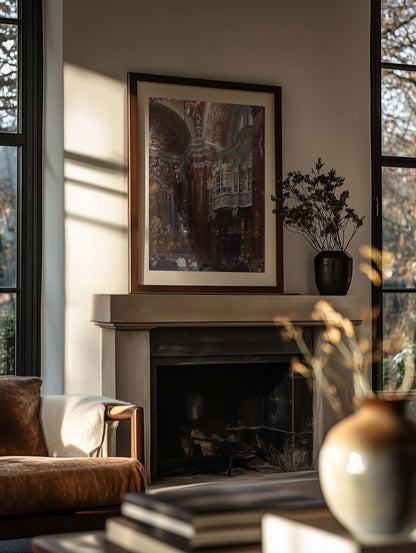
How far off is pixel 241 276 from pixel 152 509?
10.9 ft

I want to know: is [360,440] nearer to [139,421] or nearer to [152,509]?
[152,509]

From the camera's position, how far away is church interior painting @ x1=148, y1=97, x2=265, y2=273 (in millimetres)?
4875

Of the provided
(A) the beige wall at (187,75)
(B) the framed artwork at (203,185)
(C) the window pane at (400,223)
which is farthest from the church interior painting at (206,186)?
(C) the window pane at (400,223)

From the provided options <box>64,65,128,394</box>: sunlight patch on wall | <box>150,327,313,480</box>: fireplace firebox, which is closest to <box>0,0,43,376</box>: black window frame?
<box>64,65,128,394</box>: sunlight patch on wall

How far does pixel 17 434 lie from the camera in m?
3.61

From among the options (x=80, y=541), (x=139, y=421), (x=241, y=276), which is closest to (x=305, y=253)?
(x=241, y=276)

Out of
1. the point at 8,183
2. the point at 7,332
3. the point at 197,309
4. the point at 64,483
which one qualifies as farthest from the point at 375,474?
the point at 8,183

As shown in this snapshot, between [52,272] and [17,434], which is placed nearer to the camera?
[17,434]

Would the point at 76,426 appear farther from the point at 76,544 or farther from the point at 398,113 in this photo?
the point at 398,113

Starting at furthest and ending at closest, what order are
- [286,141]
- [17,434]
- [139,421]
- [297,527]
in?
[286,141] → [17,434] → [139,421] → [297,527]

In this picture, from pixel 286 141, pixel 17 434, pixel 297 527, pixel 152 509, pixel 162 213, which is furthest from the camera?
pixel 286 141

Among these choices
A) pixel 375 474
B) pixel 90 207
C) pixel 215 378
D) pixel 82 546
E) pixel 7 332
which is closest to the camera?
pixel 375 474

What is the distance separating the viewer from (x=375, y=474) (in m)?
1.58

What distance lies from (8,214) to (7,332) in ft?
2.26
